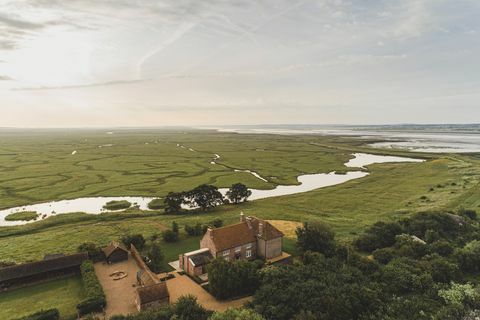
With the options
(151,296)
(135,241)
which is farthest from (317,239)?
(135,241)

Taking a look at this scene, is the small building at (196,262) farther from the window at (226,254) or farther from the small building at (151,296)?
the small building at (151,296)

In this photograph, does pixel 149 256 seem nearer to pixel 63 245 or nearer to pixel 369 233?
pixel 63 245

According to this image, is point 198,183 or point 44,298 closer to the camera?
point 44,298

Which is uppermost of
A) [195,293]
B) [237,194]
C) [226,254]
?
[237,194]

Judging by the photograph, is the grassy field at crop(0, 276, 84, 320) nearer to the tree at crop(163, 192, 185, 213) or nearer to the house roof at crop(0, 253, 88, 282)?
the house roof at crop(0, 253, 88, 282)

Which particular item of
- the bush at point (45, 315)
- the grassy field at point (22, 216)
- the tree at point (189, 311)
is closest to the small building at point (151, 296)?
the tree at point (189, 311)

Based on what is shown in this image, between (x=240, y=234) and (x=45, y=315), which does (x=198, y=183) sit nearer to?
(x=240, y=234)
